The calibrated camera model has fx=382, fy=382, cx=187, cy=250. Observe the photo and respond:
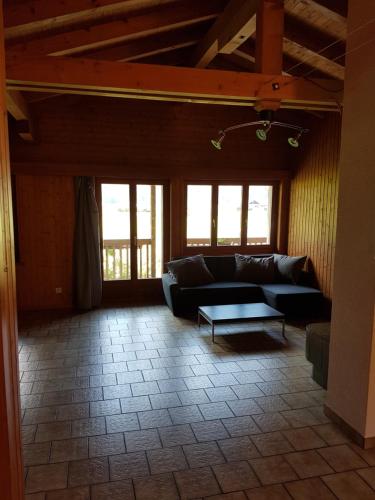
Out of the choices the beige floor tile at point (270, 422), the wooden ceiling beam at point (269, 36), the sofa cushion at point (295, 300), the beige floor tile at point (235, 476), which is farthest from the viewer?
the sofa cushion at point (295, 300)

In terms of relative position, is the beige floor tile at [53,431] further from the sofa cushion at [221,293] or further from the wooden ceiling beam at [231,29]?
the wooden ceiling beam at [231,29]

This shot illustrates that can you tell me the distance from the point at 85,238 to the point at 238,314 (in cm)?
270

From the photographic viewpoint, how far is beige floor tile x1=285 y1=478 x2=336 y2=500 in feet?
7.21

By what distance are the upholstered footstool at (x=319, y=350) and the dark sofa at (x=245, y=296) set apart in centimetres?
179

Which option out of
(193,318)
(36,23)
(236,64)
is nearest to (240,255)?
(193,318)

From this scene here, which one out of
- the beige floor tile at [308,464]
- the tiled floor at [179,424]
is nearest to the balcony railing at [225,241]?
the tiled floor at [179,424]

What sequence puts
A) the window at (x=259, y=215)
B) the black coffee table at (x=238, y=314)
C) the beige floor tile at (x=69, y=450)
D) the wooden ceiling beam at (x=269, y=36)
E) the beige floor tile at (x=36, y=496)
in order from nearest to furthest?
1. the beige floor tile at (x=36, y=496)
2. the beige floor tile at (x=69, y=450)
3. the wooden ceiling beam at (x=269, y=36)
4. the black coffee table at (x=238, y=314)
5. the window at (x=259, y=215)

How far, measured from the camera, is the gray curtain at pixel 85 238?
19.4 ft

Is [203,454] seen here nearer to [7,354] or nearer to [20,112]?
[7,354]

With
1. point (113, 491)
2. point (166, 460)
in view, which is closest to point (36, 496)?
point (113, 491)

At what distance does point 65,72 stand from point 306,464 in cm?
328

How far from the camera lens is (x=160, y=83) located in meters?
3.12

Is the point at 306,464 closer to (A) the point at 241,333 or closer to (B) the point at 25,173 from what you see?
(A) the point at 241,333

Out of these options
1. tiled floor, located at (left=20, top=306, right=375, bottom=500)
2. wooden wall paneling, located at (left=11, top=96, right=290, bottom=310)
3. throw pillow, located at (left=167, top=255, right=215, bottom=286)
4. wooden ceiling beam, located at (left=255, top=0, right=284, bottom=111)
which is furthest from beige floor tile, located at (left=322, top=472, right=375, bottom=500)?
wooden wall paneling, located at (left=11, top=96, right=290, bottom=310)
